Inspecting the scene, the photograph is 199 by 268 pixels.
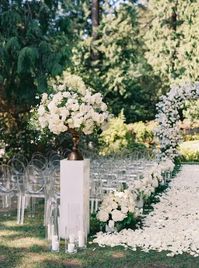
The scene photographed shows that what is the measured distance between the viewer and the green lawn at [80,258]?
216 inches

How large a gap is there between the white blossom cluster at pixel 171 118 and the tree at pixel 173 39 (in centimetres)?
887

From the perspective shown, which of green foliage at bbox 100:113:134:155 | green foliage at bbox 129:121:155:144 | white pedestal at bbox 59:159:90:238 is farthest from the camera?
green foliage at bbox 129:121:155:144

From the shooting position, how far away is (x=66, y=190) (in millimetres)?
A: 6566

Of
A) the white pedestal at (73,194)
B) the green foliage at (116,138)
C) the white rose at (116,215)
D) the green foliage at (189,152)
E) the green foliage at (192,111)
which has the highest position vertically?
the green foliage at (192,111)

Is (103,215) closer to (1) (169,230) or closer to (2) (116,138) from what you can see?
(1) (169,230)

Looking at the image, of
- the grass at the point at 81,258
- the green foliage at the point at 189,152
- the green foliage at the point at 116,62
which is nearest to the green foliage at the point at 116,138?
the green foliage at the point at 189,152

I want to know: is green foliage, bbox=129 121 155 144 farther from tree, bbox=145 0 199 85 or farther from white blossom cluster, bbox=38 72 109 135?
white blossom cluster, bbox=38 72 109 135

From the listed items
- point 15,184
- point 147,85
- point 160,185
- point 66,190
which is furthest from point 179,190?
point 147,85

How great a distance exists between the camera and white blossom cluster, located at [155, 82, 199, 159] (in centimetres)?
1619

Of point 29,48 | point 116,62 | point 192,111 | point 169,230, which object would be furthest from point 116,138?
Answer: point 169,230

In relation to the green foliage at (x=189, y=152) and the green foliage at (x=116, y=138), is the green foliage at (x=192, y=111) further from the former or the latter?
the green foliage at (x=116, y=138)

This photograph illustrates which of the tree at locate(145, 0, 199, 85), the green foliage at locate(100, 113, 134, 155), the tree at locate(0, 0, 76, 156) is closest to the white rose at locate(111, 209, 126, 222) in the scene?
the tree at locate(0, 0, 76, 156)

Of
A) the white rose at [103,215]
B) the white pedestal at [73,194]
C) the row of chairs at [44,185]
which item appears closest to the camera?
the white pedestal at [73,194]

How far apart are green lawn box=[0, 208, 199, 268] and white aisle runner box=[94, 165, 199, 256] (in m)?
0.23
